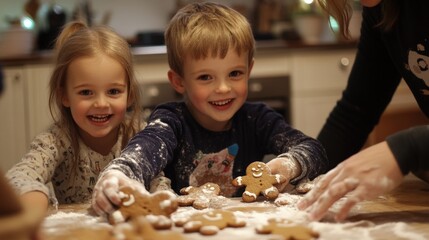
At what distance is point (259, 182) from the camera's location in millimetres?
1211

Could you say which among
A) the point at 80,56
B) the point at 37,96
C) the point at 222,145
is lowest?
the point at 37,96

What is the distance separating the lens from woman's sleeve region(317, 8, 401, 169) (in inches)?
66.9

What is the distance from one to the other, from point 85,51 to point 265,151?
558 millimetres

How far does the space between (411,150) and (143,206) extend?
0.48 m

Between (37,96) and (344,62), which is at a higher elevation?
(344,62)

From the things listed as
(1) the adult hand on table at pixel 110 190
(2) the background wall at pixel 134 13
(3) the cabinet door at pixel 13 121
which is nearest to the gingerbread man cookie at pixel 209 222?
(1) the adult hand on table at pixel 110 190

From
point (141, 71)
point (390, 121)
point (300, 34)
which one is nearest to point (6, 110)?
point (141, 71)

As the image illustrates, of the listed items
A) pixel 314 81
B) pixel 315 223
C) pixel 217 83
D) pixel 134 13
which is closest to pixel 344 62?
pixel 314 81

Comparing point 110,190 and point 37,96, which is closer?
point 110,190

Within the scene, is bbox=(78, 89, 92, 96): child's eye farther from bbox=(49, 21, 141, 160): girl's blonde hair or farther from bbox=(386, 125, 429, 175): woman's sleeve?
bbox=(386, 125, 429, 175): woman's sleeve

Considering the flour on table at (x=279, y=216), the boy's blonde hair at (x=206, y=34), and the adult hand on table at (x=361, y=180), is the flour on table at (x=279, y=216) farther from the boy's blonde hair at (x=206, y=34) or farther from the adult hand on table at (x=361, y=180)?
the boy's blonde hair at (x=206, y=34)

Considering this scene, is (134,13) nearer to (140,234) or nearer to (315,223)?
(315,223)

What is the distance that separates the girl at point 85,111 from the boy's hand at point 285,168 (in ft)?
1.51

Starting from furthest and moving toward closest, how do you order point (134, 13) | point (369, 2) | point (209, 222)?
point (134, 13)
point (369, 2)
point (209, 222)
